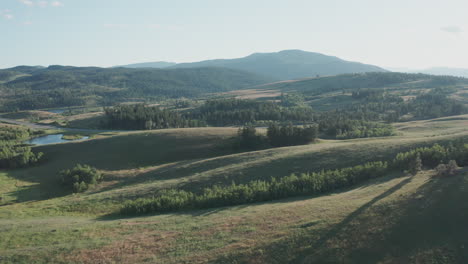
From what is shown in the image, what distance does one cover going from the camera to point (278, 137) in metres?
94.1

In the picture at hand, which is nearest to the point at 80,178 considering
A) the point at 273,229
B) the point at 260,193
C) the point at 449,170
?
the point at 260,193

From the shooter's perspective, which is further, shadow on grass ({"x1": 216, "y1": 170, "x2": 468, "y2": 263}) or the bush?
the bush

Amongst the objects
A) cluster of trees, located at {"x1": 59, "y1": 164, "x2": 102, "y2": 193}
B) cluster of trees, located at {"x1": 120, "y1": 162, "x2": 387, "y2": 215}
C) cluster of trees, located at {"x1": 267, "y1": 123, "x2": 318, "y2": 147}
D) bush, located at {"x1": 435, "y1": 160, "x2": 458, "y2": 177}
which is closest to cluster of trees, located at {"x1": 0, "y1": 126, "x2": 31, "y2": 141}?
cluster of trees, located at {"x1": 59, "y1": 164, "x2": 102, "y2": 193}

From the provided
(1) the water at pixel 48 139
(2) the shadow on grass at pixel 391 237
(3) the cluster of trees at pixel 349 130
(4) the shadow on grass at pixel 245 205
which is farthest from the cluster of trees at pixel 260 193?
(1) the water at pixel 48 139

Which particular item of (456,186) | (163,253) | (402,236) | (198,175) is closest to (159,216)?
(163,253)

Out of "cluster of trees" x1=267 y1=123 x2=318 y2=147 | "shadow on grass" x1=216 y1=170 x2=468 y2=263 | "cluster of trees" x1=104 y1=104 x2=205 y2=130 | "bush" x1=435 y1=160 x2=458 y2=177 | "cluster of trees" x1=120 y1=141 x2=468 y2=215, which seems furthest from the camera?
"cluster of trees" x1=104 y1=104 x2=205 y2=130

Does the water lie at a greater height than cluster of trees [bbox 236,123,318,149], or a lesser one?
lesser

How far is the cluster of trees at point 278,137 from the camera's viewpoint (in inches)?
3629

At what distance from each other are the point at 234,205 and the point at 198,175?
2027 cm

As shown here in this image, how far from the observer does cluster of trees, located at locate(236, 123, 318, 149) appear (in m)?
92.2

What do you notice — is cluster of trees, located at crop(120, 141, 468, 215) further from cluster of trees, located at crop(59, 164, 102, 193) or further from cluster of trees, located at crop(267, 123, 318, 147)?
cluster of trees, located at crop(267, 123, 318, 147)

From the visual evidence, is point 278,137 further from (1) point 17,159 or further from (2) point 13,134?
(2) point 13,134

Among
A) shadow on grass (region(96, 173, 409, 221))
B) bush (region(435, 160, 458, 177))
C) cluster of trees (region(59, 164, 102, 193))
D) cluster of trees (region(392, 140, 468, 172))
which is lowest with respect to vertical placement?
cluster of trees (region(59, 164, 102, 193))

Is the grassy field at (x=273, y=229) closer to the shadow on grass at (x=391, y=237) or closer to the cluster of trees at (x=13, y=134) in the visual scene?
the shadow on grass at (x=391, y=237)
